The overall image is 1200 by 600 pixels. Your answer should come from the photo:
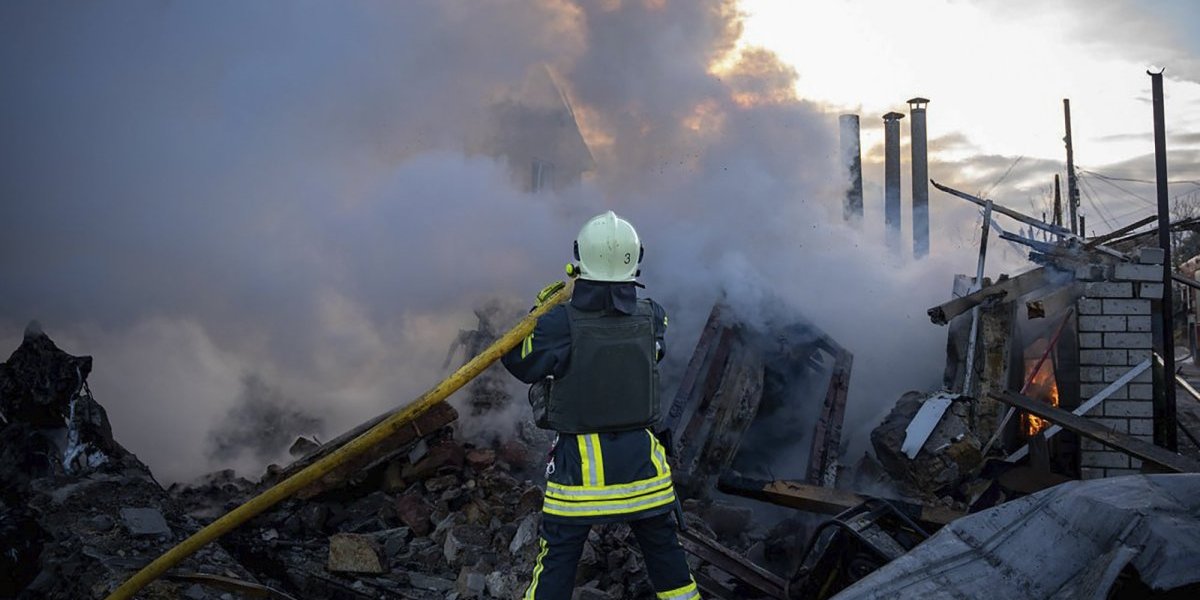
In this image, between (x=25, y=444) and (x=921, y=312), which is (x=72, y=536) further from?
(x=921, y=312)

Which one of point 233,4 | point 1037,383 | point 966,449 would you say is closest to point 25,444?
point 233,4

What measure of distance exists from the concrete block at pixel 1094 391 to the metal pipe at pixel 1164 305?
292 millimetres

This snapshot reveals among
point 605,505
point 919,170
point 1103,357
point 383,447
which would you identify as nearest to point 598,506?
point 605,505

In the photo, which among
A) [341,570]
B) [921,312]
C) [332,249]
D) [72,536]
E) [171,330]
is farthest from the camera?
[921,312]

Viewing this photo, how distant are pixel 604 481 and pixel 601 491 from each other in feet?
0.14

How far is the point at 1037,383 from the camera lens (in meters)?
6.88

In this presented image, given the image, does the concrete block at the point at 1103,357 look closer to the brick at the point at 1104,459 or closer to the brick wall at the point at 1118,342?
the brick wall at the point at 1118,342

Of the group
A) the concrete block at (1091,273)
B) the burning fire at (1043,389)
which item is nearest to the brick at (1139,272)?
the concrete block at (1091,273)

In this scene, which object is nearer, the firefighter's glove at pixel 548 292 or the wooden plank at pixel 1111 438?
the firefighter's glove at pixel 548 292

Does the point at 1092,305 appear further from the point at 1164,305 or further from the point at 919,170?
the point at 919,170

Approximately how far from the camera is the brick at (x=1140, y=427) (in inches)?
246

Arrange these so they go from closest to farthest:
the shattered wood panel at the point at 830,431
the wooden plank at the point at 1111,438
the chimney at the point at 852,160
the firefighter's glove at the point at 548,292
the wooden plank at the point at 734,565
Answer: the firefighter's glove at the point at 548,292, the wooden plank at the point at 734,565, the wooden plank at the point at 1111,438, the shattered wood panel at the point at 830,431, the chimney at the point at 852,160

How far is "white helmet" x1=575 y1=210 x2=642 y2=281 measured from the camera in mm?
3318

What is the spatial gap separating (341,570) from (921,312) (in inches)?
262
